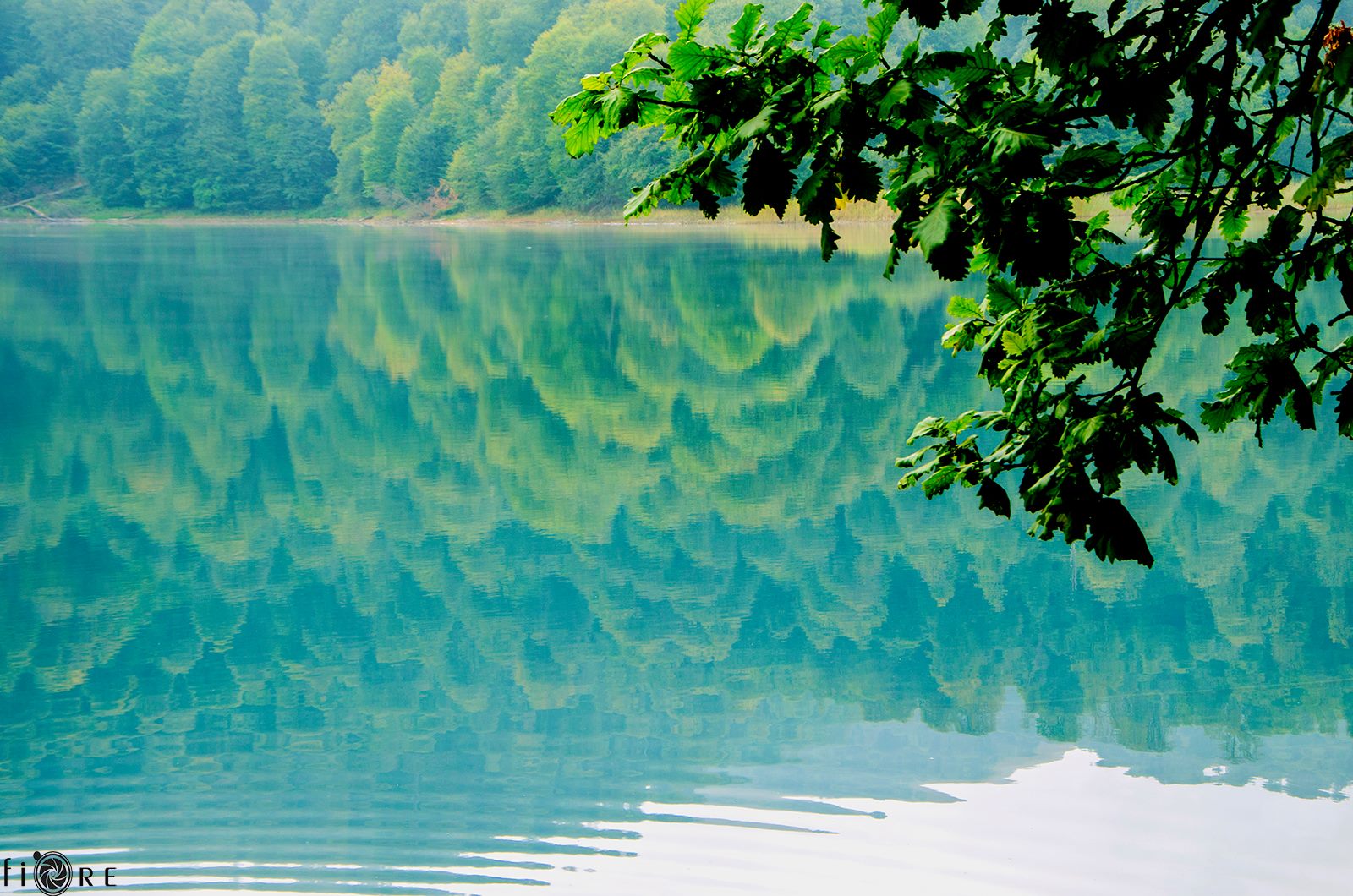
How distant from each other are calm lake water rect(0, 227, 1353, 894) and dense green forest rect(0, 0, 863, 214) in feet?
222

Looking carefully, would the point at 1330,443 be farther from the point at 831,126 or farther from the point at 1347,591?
the point at 831,126

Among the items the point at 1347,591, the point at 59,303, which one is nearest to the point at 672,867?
the point at 1347,591

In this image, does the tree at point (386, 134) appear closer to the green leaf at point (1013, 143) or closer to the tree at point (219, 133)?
the tree at point (219, 133)

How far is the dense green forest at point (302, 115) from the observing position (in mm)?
Result: 88500

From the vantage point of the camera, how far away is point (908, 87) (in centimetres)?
286

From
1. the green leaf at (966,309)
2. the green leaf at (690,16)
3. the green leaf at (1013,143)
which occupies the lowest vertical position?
the green leaf at (1013,143)

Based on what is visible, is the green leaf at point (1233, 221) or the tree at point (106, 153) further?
the tree at point (106, 153)

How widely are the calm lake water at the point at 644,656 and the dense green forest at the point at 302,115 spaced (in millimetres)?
67582

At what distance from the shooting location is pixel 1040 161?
2.85 meters

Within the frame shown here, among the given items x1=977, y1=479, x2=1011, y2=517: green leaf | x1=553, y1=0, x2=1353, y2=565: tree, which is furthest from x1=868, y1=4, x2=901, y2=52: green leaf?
x1=977, y1=479, x2=1011, y2=517: green leaf

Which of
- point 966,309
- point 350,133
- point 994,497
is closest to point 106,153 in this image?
point 350,133

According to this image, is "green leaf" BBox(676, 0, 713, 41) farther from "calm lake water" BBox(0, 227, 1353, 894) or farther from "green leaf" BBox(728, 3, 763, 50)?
"calm lake water" BBox(0, 227, 1353, 894)

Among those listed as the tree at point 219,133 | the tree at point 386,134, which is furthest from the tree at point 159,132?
the tree at point 386,134

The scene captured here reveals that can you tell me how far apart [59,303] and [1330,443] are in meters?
27.1
